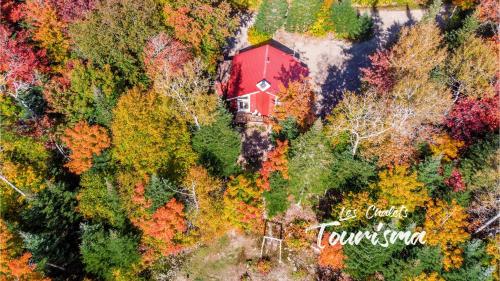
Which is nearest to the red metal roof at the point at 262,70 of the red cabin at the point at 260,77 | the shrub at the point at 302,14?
the red cabin at the point at 260,77

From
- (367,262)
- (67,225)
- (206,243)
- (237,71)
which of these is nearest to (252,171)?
(206,243)

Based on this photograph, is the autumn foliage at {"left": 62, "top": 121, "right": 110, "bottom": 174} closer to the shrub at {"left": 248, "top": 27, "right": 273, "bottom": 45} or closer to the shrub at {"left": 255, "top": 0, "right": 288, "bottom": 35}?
the shrub at {"left": 248, "top": 27, "right": 273, "bottom": 45}

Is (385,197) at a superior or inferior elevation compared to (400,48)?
inferior

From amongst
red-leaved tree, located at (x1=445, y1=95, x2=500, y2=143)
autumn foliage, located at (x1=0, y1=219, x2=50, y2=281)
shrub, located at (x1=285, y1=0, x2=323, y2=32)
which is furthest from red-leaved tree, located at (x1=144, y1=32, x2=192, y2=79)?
red-leaved tree, located at (x1=445, y1=95, x2=500, y2=143)

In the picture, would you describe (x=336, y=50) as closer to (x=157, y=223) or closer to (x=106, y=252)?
(x=157, y=223)

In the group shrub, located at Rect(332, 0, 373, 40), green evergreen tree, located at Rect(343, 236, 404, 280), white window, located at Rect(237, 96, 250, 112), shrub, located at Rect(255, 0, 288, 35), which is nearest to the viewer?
green evergreen tree, located at Rect(343, 236, 404, 280)

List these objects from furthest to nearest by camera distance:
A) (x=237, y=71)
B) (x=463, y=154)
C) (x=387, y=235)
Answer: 1. (x=237, y=71)
2. (x=463, y=154)
3. (x=387, y=235)

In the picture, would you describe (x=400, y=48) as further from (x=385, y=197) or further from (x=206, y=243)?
(x=206, y=243)
